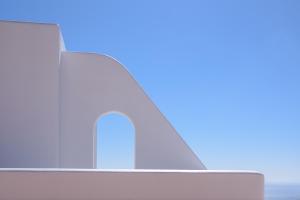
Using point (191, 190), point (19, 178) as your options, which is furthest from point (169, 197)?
point (19, 178)

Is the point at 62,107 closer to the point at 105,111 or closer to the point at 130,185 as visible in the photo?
the point at 105,111

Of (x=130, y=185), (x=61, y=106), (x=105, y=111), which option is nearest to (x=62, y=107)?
(x=61, y=106)

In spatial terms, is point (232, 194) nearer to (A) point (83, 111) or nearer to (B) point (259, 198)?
(B) point (259, 198)

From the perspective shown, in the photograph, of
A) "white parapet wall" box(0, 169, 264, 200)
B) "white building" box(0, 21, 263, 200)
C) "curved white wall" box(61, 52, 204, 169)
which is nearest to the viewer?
"white parapet wall" box(0, 169, 264, 200)

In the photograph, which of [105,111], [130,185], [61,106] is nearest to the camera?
[130,185]

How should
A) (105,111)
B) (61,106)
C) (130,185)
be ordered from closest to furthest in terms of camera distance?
(130,185), (61,106), (105,111)

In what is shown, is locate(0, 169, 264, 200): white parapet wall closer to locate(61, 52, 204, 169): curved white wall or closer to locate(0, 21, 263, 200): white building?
locate(0, 21, 263, 200): white building

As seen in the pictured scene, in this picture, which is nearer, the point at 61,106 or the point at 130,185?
the point at 130,185

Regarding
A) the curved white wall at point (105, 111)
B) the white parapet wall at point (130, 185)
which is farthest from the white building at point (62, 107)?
the white parapet wall at point (130, 185)

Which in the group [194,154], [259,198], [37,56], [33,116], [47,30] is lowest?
[259,198]

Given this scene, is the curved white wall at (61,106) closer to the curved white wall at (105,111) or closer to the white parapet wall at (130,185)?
the curved white wall at (105,111)

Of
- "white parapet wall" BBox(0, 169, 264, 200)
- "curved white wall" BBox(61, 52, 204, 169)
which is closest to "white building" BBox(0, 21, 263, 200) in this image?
"curved white wall" BBox(61, 52, 204, 169)

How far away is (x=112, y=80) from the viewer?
10.5m

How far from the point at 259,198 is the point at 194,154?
276 centimetres
